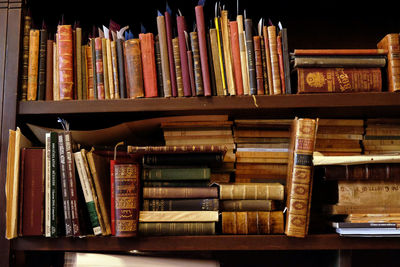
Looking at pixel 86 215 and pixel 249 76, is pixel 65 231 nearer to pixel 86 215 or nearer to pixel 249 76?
pixel 86 215

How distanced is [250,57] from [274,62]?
0.23 feet

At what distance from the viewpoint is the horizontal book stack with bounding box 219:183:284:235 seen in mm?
1088

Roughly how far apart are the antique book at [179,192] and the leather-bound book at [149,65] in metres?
0.27

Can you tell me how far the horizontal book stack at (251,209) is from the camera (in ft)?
3.57

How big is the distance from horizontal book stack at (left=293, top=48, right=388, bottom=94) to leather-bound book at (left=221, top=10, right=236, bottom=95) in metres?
0.18

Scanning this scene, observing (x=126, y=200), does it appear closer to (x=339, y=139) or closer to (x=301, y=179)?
(x=301, y=179)

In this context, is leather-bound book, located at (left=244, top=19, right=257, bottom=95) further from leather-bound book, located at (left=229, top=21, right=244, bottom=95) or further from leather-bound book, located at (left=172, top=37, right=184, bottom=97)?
leather-bound book, located at (left=172, top=37, right=184, bottom=97)

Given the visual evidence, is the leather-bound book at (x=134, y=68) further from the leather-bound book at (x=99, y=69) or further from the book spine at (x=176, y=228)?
the book spine at (x=176, y=228)

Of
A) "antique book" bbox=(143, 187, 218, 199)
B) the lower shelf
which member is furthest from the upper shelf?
the lower shelf

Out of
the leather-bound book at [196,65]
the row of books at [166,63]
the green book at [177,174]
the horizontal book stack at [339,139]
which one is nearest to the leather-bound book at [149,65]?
the row of books at [166,63]

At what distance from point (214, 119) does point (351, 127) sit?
439 mm

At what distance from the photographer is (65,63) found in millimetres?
1138

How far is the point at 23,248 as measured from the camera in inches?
42.8

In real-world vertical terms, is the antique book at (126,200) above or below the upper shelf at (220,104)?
below
